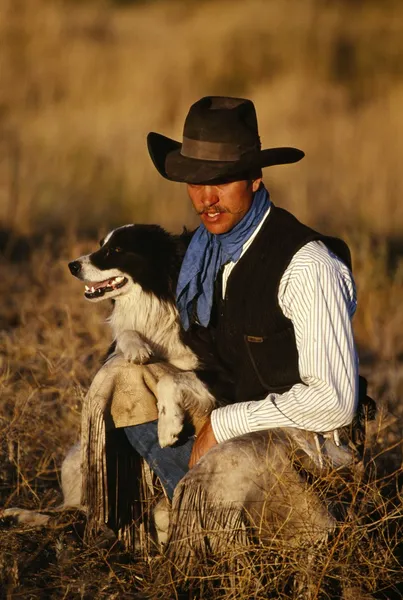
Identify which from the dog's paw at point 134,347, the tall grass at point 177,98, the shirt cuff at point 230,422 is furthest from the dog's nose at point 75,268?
the tall grass at point 177,98

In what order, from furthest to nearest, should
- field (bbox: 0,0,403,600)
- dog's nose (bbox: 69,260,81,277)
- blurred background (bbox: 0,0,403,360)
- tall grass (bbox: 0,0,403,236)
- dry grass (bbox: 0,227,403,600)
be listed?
1. tall grass (bbox: 0,0,403,236)
2. blurred background (bbox: 0,0,403,360)
3. dog's nose (bbox: 69,260,81,277)
4. field (bbox: 0,0,403,600)
5. dry grass (bbox: 0,227,403,600)

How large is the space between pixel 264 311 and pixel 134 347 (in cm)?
76

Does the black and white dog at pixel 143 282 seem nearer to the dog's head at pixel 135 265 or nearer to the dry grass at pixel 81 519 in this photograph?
the dog's head at pixel 135 265

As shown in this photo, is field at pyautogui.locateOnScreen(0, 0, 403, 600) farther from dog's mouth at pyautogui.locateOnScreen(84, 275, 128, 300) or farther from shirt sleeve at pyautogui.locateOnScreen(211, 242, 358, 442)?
dog's mouth at pyautogui.locateOnScreen(84, 275, 128, 300)

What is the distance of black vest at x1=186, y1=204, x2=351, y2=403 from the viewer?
389 cm

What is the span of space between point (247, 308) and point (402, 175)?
9150 mm

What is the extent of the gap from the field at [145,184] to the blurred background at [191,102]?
37 mm

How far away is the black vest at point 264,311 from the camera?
3.89 m

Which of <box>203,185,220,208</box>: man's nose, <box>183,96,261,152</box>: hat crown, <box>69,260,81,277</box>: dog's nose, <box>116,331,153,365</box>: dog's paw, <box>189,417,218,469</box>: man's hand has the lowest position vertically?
<box>189,417,218,469</box>: man's hand

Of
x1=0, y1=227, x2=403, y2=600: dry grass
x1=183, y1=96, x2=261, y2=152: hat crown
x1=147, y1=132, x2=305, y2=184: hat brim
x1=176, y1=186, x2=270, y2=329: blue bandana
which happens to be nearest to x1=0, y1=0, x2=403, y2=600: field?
x1=0, y1=227, x2=403, y2=600: dry grass

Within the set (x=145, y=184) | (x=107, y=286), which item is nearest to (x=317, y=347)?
(x=107, y=286)

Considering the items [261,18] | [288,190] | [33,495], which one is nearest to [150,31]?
[261,18]

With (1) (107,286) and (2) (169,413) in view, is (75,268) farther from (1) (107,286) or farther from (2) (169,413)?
(2) (169,413)

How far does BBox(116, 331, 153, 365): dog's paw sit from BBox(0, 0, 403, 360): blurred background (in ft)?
13.0
